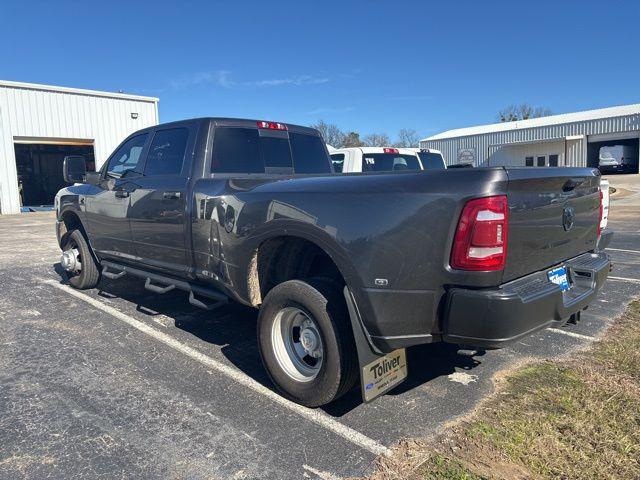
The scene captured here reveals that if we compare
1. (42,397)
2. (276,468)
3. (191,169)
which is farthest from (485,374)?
(42,397)

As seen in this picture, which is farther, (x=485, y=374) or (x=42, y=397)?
(x=485, y=374)

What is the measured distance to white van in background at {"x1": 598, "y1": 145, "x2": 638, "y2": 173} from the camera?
135 ft

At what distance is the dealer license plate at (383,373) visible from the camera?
9.48 feet

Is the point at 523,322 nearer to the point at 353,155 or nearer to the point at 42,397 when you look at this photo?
the point at 42,397

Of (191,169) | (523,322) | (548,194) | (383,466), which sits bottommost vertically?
(383,466)

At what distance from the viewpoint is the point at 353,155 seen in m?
9.49

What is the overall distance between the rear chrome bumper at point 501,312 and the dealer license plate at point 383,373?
0.46 metres

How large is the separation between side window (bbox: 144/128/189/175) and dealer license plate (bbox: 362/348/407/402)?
2.52 metres

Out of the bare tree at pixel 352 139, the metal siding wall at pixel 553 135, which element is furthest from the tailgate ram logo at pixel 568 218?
the bare tree at pixel 352 139

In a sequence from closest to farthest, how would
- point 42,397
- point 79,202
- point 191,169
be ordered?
point 42,397 → point 191,169 → point 79,202

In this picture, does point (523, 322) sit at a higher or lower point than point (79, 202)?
lower

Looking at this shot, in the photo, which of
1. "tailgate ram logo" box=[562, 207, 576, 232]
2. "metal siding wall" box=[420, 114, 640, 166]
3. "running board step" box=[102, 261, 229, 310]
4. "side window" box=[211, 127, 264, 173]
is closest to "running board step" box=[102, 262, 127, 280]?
"running board step" box=[102, 261, 229, 310]

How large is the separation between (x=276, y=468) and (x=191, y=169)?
8.46 feet

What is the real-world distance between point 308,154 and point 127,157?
1945 mm
